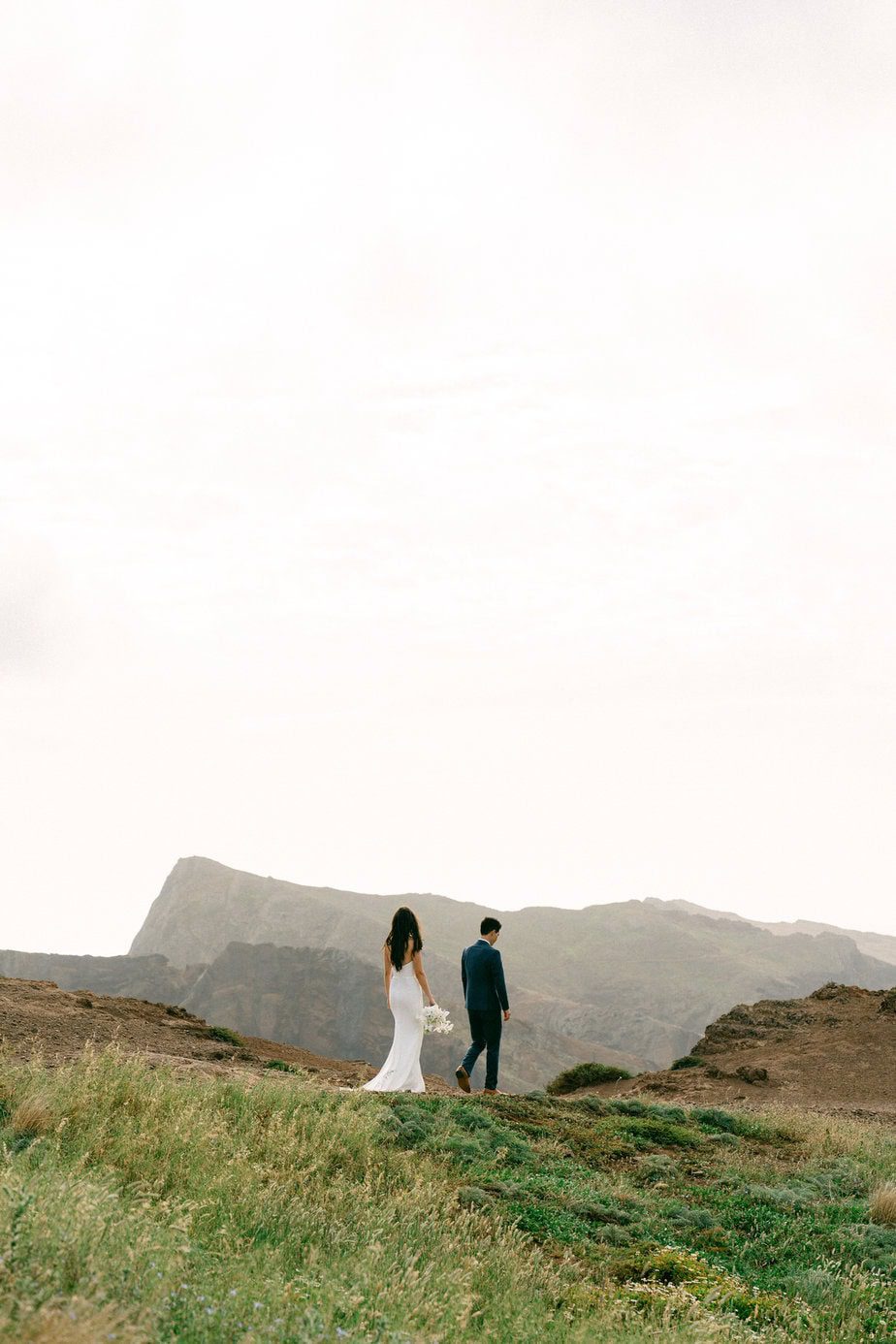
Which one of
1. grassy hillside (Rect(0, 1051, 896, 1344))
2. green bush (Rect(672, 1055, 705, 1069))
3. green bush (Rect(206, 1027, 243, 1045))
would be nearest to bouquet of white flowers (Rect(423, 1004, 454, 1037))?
grassy hillside (Rect(0, 1051, 896, 1344))

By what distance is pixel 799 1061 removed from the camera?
24844 mm

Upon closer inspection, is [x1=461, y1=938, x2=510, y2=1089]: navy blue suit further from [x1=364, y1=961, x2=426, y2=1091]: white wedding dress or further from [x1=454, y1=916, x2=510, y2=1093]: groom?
[x1=364, y1=961, x2=426, y2=1091]: white wedding dress

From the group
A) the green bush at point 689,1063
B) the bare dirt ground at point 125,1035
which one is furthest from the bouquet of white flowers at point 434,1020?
the green bush at point 689,1063

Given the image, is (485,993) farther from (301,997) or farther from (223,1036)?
(301,997)

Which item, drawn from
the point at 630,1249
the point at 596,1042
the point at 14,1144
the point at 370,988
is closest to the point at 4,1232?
the point at 14,1144

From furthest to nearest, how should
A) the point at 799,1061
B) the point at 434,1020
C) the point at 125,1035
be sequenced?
1. the point at 799,1061
2. the point at 125,1035
3. the point at 434,1020

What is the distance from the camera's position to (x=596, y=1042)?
97.9m

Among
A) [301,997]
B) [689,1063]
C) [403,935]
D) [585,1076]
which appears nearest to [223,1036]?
[403,935]

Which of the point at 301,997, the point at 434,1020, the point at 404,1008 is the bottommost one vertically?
the point at 301,997

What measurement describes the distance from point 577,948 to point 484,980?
417 feet

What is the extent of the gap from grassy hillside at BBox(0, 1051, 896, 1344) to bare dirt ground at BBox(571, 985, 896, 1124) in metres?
9.47

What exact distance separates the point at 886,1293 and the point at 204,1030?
47.5 ft

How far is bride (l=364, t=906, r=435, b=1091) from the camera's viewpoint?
513 inches

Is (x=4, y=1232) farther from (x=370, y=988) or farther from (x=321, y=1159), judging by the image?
(x=370, y=988)
